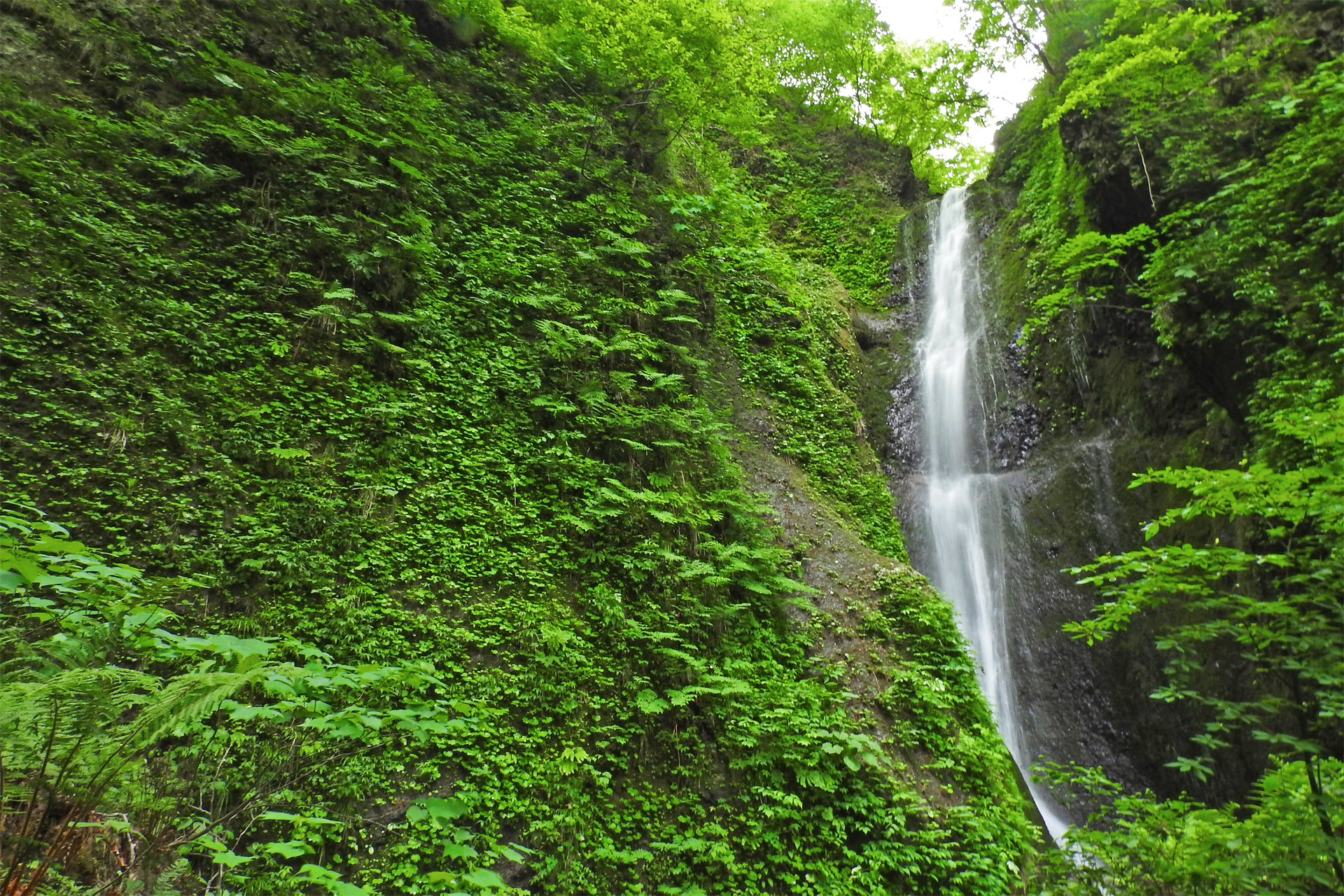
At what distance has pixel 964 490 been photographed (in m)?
11.6

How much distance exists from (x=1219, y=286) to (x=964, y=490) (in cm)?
→ 468

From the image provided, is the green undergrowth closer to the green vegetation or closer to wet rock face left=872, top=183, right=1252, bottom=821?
the green vegetation

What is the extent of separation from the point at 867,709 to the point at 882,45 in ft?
64.9

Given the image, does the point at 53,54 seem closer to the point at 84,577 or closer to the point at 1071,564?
the point at 84,577

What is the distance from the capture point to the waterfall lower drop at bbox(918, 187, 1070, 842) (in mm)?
9617

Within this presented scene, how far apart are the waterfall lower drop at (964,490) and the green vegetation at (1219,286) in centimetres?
150

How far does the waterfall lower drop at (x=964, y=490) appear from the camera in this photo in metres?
9.62

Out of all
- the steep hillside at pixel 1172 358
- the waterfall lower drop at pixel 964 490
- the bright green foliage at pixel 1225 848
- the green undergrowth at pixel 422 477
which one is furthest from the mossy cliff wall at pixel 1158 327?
the green undergrowth at pixel 422 477

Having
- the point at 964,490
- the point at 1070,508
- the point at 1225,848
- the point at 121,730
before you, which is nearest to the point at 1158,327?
the point at 1070,508

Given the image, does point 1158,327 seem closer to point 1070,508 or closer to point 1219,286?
point 1219,286

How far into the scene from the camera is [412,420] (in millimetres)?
5906

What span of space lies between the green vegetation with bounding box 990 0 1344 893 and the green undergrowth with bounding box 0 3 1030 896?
2040 mm

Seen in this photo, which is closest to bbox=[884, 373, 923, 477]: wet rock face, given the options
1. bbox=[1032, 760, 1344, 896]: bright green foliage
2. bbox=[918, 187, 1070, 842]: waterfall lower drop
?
bbox=[918, 187, 1070, 842]: waterfall lower drop

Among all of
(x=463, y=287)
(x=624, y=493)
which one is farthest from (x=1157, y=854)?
(x=463, y=287)
